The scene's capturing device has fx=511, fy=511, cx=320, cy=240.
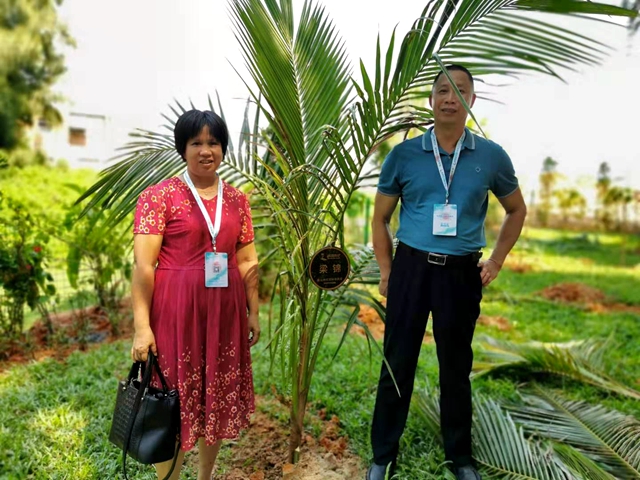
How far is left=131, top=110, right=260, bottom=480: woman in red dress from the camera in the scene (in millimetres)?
1628

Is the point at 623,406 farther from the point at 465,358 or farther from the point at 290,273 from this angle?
the point at 290,273

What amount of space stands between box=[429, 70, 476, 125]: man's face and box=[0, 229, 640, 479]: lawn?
0.96m

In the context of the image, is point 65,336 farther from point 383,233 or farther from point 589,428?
point 589,428

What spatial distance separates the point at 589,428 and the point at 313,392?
1.46 metres

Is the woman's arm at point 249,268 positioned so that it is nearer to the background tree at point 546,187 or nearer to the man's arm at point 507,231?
the man's arm at point 507,231

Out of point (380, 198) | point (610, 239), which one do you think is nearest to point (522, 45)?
point (380, 198)

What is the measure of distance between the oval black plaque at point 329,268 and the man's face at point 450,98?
60 centimetres

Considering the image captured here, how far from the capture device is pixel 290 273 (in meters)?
1.95

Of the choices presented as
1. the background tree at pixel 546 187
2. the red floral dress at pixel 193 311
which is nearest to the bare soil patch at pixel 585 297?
the background tree at pixel 546 187

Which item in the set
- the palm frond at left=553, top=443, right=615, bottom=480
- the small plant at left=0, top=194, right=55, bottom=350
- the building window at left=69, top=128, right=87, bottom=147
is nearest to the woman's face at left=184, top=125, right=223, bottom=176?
the palm frond at left=553, top=443, right=615, bottom=480

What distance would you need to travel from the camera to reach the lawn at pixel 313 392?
7.47ft

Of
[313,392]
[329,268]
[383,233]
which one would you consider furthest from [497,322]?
[329,268]

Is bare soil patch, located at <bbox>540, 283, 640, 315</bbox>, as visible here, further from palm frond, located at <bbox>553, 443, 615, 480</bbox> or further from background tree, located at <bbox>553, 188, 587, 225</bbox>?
palm frond, located at <bbox>553, 443, 615, 480</bbox>

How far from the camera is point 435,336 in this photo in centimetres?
196
